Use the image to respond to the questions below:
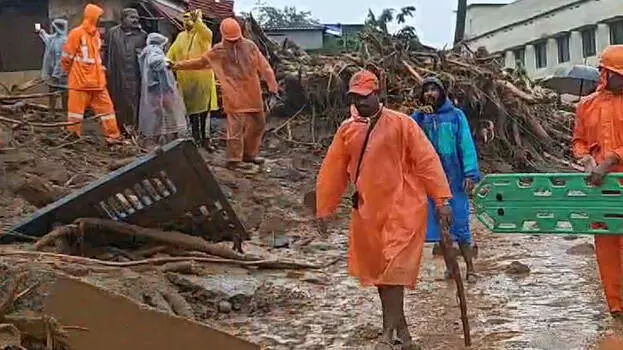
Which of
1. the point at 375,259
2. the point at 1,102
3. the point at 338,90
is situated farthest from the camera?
the point at 338,90

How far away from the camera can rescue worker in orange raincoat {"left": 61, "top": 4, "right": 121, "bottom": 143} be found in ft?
36.8

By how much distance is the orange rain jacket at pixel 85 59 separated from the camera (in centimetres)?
1122

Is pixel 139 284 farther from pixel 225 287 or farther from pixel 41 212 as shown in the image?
pixel 41 212

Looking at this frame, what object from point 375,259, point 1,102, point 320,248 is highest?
point 1,102

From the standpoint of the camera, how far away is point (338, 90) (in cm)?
1398

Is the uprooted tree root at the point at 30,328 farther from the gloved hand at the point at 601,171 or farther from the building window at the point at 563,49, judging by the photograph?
the building window at the point at 563,49

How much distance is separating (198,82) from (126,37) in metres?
1.00

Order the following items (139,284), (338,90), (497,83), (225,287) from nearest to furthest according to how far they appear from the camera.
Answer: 1. (139,284)
2. (225,287)
3. (338,90)
4. (497,83)

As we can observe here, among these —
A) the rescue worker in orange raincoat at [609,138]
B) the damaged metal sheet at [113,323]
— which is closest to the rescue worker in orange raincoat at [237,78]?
the rescue worker in orange raincoat at [609,138]

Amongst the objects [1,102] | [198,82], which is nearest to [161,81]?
[198,82]

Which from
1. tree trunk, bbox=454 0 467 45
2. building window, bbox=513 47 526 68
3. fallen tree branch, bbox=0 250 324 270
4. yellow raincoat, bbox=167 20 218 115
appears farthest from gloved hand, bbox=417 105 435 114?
building window, bbox=513 47 526 68

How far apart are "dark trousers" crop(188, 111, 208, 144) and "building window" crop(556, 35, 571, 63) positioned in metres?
31.6

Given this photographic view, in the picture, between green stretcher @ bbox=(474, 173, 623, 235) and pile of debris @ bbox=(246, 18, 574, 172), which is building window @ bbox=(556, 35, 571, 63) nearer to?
pile of debris @ bbox=(246, 18, 574, 172)

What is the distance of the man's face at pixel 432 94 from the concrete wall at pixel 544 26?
2980cm
